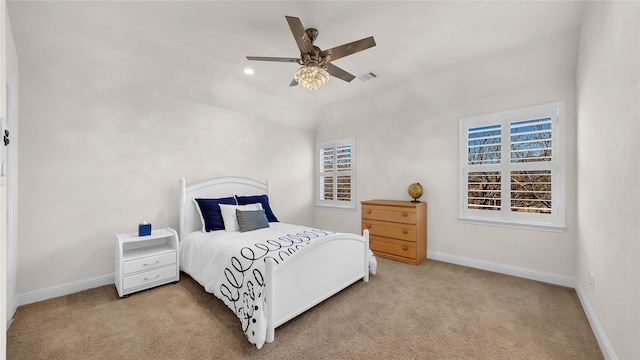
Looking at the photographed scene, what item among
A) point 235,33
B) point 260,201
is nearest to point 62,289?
point 260,201

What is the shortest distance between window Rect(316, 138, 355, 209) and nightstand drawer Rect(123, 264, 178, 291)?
2.96m

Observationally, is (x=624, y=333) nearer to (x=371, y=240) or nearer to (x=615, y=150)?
(x=615, y=150)

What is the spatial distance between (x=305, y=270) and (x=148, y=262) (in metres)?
1.78

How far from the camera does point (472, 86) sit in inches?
135

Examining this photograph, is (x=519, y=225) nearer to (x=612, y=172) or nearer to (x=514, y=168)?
(x=514, y=168)

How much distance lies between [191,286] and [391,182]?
10.4 ft

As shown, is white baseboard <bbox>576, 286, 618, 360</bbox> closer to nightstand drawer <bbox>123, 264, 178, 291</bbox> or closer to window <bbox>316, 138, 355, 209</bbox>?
window <bbox>316, 138, 355, 209</bbox>

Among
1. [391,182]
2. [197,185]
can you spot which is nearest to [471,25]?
[391,182]

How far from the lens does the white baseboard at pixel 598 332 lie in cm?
169

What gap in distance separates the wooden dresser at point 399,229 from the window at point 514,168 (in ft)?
2.00

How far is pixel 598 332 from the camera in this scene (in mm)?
1922

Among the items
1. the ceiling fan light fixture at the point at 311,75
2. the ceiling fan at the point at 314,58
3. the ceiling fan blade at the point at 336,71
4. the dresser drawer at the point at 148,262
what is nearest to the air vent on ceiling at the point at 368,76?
the ceiling fan blade at the point at 336,71

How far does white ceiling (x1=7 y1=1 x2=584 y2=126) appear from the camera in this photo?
87.7 inches

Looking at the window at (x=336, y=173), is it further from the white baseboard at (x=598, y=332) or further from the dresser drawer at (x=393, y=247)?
the white baseboard at (x=598, y=332)
